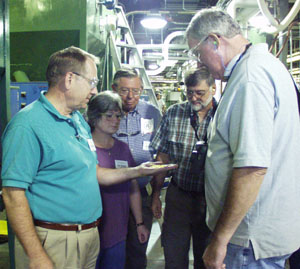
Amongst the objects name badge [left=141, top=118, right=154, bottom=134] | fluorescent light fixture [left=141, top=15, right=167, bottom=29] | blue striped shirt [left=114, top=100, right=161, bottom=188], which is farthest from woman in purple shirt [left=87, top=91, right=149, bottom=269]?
fluorescent light fixture [left=141, top=15, right=167, bottom=29]

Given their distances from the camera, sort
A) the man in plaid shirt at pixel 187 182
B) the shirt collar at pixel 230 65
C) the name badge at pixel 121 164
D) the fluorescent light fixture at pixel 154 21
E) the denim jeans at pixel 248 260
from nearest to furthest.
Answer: the denim jeans at pixel 248 260, the shirt collar at pixel 230 65, the name badge at pixel 121 164, the man in plaid shirt at pixel 187 182, the fluorescent light fixture at pixel 154 21

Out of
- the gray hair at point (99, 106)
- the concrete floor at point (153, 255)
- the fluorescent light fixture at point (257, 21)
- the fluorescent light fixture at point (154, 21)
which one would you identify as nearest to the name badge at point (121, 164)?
the gray hair at point (99, 106)

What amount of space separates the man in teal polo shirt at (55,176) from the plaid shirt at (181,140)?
0.84 meters

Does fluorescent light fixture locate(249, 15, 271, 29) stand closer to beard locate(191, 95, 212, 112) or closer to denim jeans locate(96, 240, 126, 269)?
beard locate(191, 95, 212, 112)

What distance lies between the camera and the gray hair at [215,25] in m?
1.37

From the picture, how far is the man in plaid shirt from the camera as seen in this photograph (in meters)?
2.25

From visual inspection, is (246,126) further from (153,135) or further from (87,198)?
(153,135)

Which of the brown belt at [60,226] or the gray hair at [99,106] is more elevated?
the gray hair at [99,106]

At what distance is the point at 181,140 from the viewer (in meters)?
2.33

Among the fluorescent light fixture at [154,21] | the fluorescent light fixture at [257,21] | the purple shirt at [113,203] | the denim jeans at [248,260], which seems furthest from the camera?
the fluorescent light fixture at [154,21]

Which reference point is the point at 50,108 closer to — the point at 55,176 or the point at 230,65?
the point at 55,176

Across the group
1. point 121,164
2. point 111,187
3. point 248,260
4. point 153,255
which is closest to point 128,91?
point 121,164

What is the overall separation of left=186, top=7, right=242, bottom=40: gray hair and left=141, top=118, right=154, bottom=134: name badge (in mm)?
1310

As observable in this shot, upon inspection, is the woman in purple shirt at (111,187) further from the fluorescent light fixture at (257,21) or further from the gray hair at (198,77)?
the fluorescent light fixture at (257,21)
